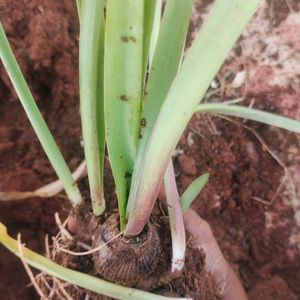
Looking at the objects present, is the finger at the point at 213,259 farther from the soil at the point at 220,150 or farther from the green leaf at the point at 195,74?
the green leaf at the point at 195,74

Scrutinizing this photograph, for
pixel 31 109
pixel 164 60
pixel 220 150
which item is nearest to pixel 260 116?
pixel 164 60

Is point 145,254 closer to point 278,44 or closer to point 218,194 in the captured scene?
point 218,194

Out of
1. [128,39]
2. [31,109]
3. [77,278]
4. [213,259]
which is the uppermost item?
[128,39]

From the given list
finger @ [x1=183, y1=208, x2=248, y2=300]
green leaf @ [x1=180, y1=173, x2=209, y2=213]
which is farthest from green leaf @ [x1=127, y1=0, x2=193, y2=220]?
finger @ [x1=183, y1=208, x2=248, y2=300]

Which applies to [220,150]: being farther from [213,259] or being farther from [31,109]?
[31,109]

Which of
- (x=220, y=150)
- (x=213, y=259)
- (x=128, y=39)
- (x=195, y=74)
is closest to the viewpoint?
(x=195, y=74)

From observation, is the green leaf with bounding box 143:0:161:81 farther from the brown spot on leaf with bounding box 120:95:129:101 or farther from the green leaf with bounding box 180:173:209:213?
the green leaf with bounding box 180:173:209:213

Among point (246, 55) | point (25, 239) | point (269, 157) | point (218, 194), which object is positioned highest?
point (246, 55)

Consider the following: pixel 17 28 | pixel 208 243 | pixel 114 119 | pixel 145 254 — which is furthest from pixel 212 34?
pixel 17 28
